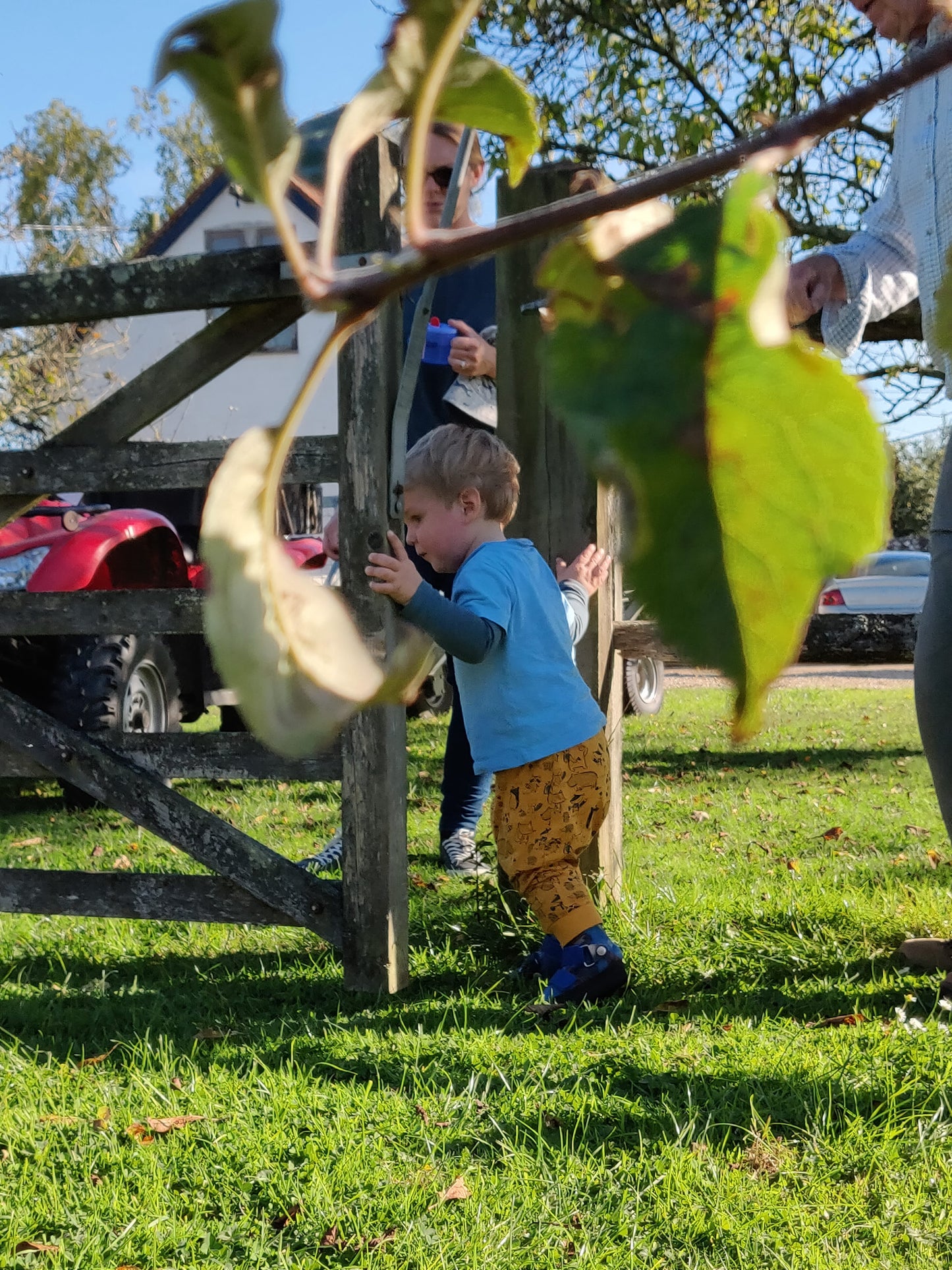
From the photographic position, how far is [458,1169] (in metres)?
1.54

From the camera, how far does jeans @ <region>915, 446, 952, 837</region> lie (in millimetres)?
1527

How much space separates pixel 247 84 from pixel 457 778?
272 centimetres

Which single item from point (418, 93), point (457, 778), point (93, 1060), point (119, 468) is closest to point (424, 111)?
point (418, 93)

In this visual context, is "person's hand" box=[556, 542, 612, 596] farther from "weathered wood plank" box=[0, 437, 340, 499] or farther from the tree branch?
the tree branch

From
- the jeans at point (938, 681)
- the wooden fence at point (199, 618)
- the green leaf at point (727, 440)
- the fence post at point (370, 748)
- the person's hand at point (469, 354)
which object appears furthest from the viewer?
the fence post at point (370, 748)

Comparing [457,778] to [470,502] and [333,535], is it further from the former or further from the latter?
[470,502]

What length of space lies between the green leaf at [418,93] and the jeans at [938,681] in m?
1.36

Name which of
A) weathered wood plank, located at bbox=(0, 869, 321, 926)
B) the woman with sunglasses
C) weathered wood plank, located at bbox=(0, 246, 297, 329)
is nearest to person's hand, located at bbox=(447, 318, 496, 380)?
the woman with sunglasses

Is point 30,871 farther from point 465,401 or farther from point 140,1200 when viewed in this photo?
point 465,401

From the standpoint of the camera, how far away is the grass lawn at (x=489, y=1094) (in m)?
1.41

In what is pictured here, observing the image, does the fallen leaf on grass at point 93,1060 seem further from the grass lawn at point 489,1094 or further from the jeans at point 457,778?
the jeans at point 457,778

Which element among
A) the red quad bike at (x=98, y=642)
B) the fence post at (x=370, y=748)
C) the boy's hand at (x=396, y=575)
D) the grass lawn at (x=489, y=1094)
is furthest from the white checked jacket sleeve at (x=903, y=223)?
the red quad bike at (x=98, y=642)

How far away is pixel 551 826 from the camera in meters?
2.18

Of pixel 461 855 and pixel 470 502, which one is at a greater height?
pixel 470 502
